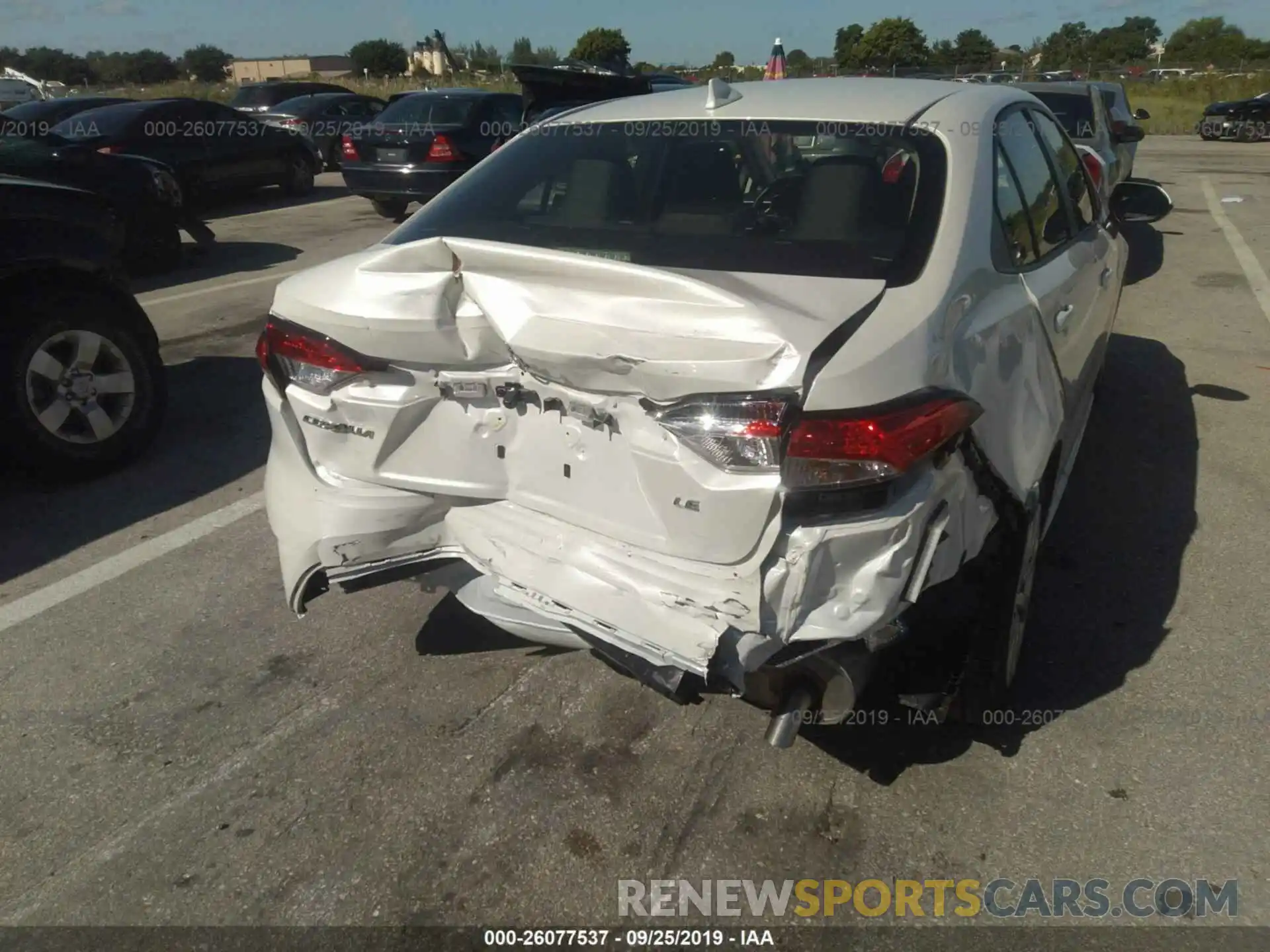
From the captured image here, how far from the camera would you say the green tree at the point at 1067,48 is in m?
49.5

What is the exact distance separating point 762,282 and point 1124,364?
490 cm

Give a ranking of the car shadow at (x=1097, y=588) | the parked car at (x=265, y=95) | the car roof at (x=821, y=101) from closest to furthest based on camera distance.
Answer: the car shadow at (x=1097, y=588) < the car roof at (x=821, y=101) < the parked car at (x=265, y=95)

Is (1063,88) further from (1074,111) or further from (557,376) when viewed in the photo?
(557,376)

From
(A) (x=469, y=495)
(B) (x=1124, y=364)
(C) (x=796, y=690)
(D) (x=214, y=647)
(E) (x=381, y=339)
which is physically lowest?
(B) (x=1124, y=364)

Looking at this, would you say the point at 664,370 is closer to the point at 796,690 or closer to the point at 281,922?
the point at 796,690

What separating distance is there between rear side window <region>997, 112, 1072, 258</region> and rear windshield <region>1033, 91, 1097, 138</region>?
6.91m

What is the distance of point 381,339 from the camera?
2.42m

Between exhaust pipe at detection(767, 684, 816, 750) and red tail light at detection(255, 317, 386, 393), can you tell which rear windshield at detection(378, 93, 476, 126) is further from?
exhaust pipe at detection(767, 684, 816, 750)

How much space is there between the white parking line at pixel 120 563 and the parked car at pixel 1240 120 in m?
26.3

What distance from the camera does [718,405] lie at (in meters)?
2.07

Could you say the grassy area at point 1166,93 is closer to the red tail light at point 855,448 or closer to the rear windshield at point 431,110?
the rear windshield at point 431,110

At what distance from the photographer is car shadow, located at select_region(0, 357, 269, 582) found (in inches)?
164

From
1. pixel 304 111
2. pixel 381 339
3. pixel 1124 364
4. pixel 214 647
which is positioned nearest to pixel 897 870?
pixel 381 339

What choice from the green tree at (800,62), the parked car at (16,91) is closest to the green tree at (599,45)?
the green tree at (800,62)
